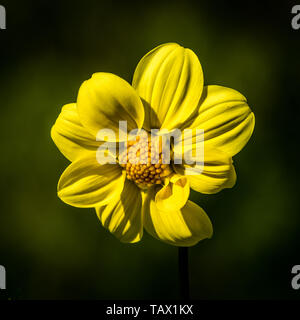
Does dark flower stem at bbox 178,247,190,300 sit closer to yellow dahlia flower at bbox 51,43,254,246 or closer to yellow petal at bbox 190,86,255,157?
yellow dahlia flower at bbox 51,43,254,246

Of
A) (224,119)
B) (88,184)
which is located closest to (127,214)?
(88,184)

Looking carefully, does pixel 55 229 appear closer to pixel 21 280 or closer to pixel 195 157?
pixel 21 280

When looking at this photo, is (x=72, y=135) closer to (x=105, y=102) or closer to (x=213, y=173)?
(x=105, y=102)

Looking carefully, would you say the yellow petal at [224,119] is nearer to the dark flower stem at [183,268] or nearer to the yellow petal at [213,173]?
the yellow petal at [213,173]

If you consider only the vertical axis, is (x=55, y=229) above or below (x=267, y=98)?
below

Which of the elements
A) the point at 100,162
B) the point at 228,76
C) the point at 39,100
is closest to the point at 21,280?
the point at 39,100

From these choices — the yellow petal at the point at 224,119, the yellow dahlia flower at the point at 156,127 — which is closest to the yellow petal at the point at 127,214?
the yellow dahlia flower at the point at 156,127
